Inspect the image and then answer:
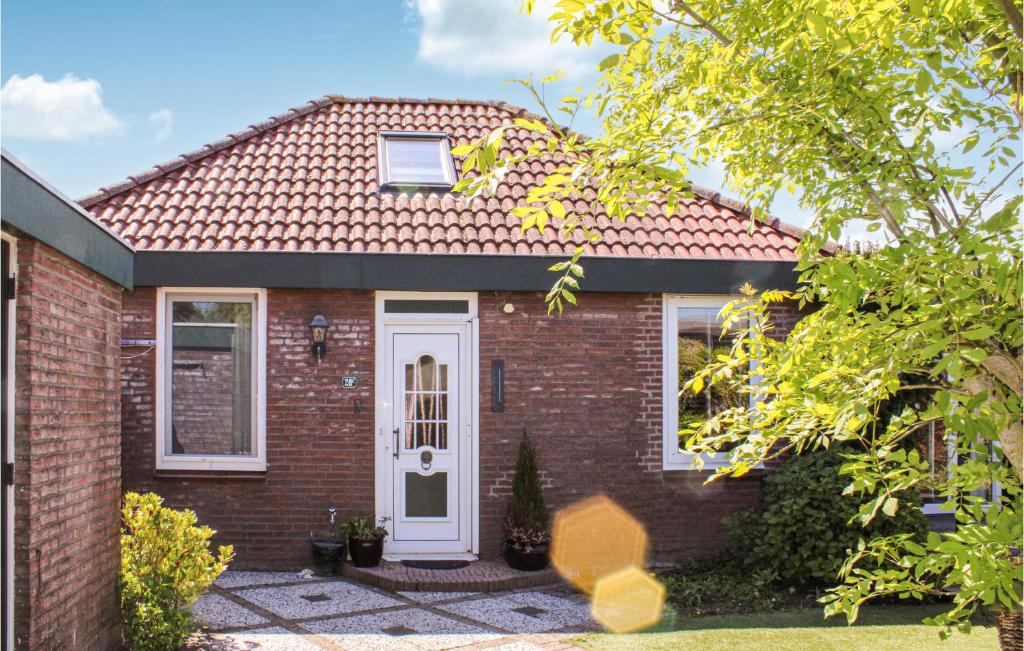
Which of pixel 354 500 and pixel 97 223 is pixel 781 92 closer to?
pixel 97 223

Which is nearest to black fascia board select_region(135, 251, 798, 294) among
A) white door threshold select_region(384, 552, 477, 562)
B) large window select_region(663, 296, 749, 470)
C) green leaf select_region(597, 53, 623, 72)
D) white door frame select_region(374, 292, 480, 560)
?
white door frame select_region(374, 292, 480, 560)

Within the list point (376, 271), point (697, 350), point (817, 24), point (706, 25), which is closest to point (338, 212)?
point (376, 271)

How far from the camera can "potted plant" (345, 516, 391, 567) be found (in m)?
9.07

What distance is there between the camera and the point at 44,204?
15.6 feet

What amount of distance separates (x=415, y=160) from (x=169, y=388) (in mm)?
3970

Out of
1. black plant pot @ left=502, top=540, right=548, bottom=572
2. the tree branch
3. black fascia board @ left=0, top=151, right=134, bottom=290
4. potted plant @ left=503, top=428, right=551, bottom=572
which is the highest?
the tree branch

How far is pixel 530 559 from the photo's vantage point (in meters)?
9.04

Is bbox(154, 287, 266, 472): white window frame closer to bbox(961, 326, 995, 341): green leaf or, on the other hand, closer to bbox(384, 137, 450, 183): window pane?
bbox(384, 137, 450, 183): window pane

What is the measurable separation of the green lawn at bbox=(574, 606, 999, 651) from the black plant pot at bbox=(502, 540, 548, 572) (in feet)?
5.73

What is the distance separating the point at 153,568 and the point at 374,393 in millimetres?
3559

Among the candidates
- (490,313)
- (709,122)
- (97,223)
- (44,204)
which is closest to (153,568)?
(97,223)

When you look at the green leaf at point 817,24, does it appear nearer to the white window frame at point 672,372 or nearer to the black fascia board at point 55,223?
the black fascia board at point 55,223

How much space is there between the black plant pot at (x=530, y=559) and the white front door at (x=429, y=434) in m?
0.76

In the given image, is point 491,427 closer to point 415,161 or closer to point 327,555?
point 327,555
